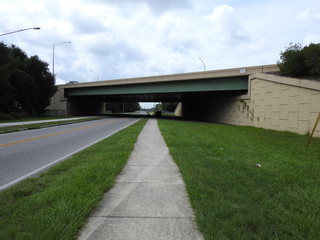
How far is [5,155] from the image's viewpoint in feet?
25.1

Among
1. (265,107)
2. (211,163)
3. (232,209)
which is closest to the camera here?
(232,209)

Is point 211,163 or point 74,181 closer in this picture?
point 74,181

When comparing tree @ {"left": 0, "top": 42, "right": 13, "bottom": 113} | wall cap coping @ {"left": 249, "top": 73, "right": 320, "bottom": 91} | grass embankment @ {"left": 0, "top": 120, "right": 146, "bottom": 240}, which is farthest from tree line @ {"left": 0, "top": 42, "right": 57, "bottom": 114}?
wall cap coping @ {"left": 249, "top": 73, "right": 320, "bottom": 91}

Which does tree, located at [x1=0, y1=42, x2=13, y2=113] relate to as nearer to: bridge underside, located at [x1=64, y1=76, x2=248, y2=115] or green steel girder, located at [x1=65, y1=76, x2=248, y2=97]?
green steel girder, located at [x1=65, y1=76, x2=248, y2=97]

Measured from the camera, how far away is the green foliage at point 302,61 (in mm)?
Answer: 16469

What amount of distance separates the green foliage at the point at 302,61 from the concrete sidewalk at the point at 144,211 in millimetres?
16409

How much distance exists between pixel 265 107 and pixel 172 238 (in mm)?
18984

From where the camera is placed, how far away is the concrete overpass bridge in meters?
14.9

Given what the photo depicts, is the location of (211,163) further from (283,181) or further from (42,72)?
(42,72)

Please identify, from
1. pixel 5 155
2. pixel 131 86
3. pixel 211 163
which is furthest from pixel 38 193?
pixel 131 86

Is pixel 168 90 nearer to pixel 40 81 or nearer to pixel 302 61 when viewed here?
pixel 302 61

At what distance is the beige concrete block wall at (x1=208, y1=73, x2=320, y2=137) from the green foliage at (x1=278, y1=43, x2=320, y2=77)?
5.09 feet

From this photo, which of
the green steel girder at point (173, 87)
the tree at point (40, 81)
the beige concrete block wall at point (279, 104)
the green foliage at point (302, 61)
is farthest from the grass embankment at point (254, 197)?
the tree at point (40, 81)

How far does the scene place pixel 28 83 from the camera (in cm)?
3494
